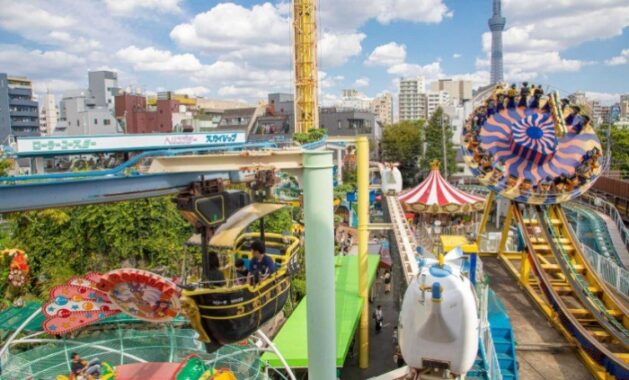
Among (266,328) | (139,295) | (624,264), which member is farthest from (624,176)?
(139,295)

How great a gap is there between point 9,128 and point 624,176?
63907 millimetres

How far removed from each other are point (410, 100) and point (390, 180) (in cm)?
13742

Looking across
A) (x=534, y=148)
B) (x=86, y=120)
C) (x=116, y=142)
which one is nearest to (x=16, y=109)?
(x=86, y=120)

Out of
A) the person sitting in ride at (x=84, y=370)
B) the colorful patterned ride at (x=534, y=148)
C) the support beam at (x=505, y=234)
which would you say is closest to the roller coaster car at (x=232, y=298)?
the person sitting in ride at (x=84, y=370)

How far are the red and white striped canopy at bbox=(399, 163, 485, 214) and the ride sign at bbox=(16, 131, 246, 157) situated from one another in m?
19.8

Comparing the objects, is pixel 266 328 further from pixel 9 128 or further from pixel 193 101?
pixel 193 101

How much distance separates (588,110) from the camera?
18.2 metres

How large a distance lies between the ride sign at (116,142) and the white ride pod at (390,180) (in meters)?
20.0

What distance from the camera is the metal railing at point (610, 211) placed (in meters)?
22.4

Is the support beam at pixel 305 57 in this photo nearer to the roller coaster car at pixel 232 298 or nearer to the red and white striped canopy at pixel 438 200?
the red and white striped canopy at pixel 438 200

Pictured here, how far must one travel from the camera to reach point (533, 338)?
14117mm

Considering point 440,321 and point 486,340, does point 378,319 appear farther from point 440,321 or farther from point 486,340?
point 440,321

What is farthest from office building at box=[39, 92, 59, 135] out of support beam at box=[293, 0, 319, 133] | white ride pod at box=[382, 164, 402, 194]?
white ride pod at box=[382, 164, 402, 194]

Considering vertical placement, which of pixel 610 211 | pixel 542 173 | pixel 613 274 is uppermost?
pixel 542 173
